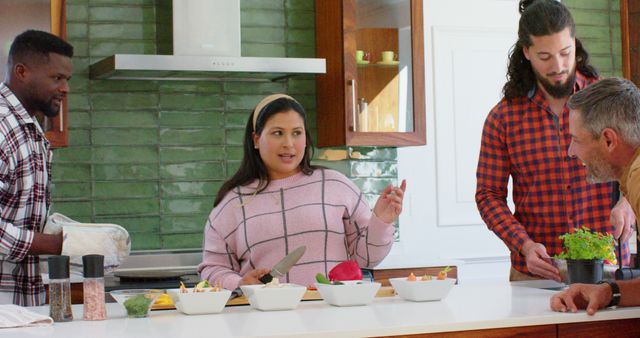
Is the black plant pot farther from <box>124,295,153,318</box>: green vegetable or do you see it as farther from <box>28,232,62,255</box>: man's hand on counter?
<box>28,232,62,255</box>: man's hand on counter

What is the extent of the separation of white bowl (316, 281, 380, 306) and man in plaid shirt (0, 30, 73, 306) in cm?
115

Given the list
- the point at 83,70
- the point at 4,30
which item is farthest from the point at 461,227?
the point at 4,30

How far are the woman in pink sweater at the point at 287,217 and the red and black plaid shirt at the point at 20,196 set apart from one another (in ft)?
2.04

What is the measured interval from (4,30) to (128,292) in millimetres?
2072

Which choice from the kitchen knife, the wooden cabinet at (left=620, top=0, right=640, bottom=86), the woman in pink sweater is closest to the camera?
the kitchen knife

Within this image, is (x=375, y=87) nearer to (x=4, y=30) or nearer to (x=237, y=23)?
(x=237, y=23)

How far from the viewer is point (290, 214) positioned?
3.17 metres

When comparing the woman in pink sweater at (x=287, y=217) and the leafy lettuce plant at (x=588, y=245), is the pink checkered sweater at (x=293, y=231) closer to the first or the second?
the woman in pink sweater at (x=287, y=217)

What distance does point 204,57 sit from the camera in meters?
4.39

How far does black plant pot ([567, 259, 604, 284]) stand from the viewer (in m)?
2.71

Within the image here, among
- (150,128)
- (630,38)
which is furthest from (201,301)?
(630,38)

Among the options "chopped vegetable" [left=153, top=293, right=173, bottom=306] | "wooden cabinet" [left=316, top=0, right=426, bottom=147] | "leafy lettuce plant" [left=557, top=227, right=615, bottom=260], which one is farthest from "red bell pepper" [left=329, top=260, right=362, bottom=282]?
"wooden cabinet" [left=316, top=0, right=426, bottom=147]

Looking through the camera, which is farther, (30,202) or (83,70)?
(83,70)

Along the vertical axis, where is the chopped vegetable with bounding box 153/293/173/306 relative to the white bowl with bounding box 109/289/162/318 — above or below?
below
